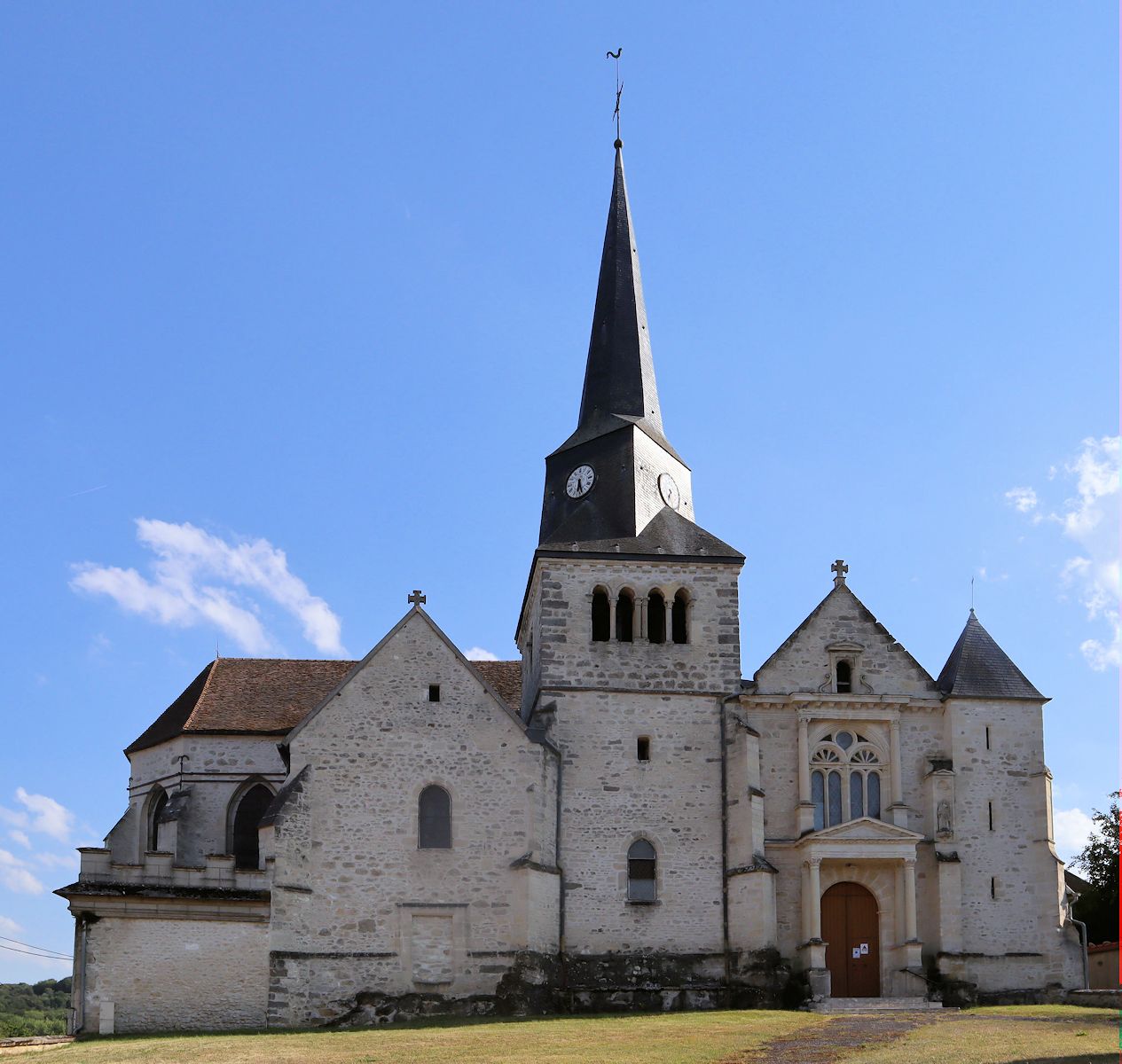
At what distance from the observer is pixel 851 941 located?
36.4 m

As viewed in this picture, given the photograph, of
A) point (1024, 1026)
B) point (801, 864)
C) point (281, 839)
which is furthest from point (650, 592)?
point (1024, 1026)

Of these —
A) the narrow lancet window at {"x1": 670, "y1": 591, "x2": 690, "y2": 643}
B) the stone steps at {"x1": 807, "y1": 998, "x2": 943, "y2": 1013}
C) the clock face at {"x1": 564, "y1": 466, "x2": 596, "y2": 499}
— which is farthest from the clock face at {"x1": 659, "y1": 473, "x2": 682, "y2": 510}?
the stone steps at {"x1": 807, "y1": 998, "x2": 943, "y2": 1013}

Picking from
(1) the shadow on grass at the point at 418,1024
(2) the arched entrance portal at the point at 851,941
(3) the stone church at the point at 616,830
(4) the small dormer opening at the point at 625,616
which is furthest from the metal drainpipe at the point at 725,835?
(4) the small dormer opening at the point at 625,616

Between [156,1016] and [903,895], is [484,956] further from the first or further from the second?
[903,895]

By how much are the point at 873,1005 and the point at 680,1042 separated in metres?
9.18

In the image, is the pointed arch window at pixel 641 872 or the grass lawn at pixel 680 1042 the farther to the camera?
the pointed arch window at pixel 641 872

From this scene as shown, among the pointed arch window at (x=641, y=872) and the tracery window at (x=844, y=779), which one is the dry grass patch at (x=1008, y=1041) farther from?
the pointed arch window at (x=641, y=872)

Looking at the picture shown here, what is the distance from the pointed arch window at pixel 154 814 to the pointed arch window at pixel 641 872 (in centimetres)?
1297

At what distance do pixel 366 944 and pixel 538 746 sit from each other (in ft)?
19.2

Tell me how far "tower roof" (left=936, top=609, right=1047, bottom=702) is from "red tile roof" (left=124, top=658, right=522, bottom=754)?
11.1m

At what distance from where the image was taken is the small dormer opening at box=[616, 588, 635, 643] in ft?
124

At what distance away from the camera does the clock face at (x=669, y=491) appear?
4012cm

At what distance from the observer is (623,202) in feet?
146

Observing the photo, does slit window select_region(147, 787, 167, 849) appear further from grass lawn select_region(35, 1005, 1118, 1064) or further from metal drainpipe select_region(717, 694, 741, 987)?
metal drainpipe select_region(717, 694, 741, 987)
